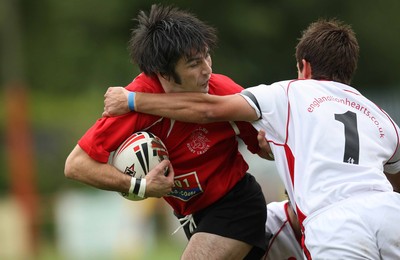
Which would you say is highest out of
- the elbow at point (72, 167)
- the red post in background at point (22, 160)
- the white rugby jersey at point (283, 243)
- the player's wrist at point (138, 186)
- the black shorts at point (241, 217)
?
the elbow at point (72, 167)

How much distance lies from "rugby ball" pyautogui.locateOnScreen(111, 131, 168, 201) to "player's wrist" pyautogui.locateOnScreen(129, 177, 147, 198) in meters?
0.06

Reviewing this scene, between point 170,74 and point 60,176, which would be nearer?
point 170,74

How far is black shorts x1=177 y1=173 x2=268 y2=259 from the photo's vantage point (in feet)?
24.8

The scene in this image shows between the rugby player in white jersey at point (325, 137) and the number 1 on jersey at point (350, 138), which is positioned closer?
the rugby player in white jersey at point (325, 137)

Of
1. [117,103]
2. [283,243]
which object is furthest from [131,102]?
[283,243]

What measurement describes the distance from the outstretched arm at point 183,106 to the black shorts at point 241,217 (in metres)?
0.81

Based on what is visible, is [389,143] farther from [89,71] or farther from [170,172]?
[89,71]

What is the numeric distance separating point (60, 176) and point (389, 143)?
1947 cm

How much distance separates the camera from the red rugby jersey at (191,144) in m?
7.18

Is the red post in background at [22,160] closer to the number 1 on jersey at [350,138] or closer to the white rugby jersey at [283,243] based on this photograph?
the white rugby jersey at [283,243]

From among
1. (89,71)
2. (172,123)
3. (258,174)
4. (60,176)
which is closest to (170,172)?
(172,123)

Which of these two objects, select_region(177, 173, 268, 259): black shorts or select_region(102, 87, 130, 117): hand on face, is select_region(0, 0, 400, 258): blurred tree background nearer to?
select_region(177, 173, 268, 259): black shorts

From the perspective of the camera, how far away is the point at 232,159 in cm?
770

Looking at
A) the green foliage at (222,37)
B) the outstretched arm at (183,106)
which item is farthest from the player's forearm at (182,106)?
the green foliage at (222,37)
